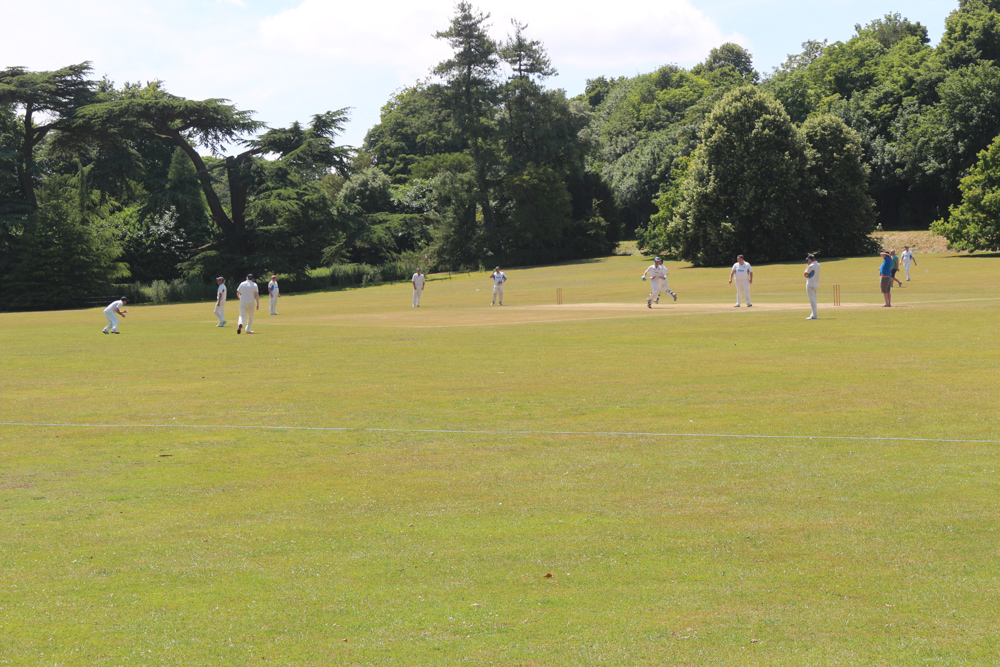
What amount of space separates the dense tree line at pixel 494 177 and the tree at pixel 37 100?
0.47ft

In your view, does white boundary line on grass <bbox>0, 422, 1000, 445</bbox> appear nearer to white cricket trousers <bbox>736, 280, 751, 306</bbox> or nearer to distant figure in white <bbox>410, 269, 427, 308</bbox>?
white cricket trousers <bbox>736, 280, 751, 306</bbox>

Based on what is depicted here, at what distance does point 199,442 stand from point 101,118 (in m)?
63.9

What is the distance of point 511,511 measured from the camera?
9.62 meters

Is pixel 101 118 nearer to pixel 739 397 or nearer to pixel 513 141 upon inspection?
pixel 513 141

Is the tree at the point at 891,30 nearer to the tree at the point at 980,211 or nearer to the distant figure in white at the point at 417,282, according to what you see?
the tree at the point at 980,211

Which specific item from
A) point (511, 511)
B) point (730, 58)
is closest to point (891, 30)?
point (730, 58)

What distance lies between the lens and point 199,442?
13656mm

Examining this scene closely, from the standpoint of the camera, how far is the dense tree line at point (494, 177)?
7181 centimetres

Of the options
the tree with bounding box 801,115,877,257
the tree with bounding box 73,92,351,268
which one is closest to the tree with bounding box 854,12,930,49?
the tree with bounding box 801,115,877,257

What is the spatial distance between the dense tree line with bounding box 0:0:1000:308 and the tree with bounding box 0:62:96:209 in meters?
0.14

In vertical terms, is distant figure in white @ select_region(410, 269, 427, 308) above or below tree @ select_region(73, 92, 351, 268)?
below

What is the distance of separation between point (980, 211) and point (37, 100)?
230ft

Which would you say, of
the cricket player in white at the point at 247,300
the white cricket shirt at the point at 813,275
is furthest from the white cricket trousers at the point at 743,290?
the cricket player in white at the point at 247,300

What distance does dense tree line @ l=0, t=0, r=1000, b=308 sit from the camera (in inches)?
2827
